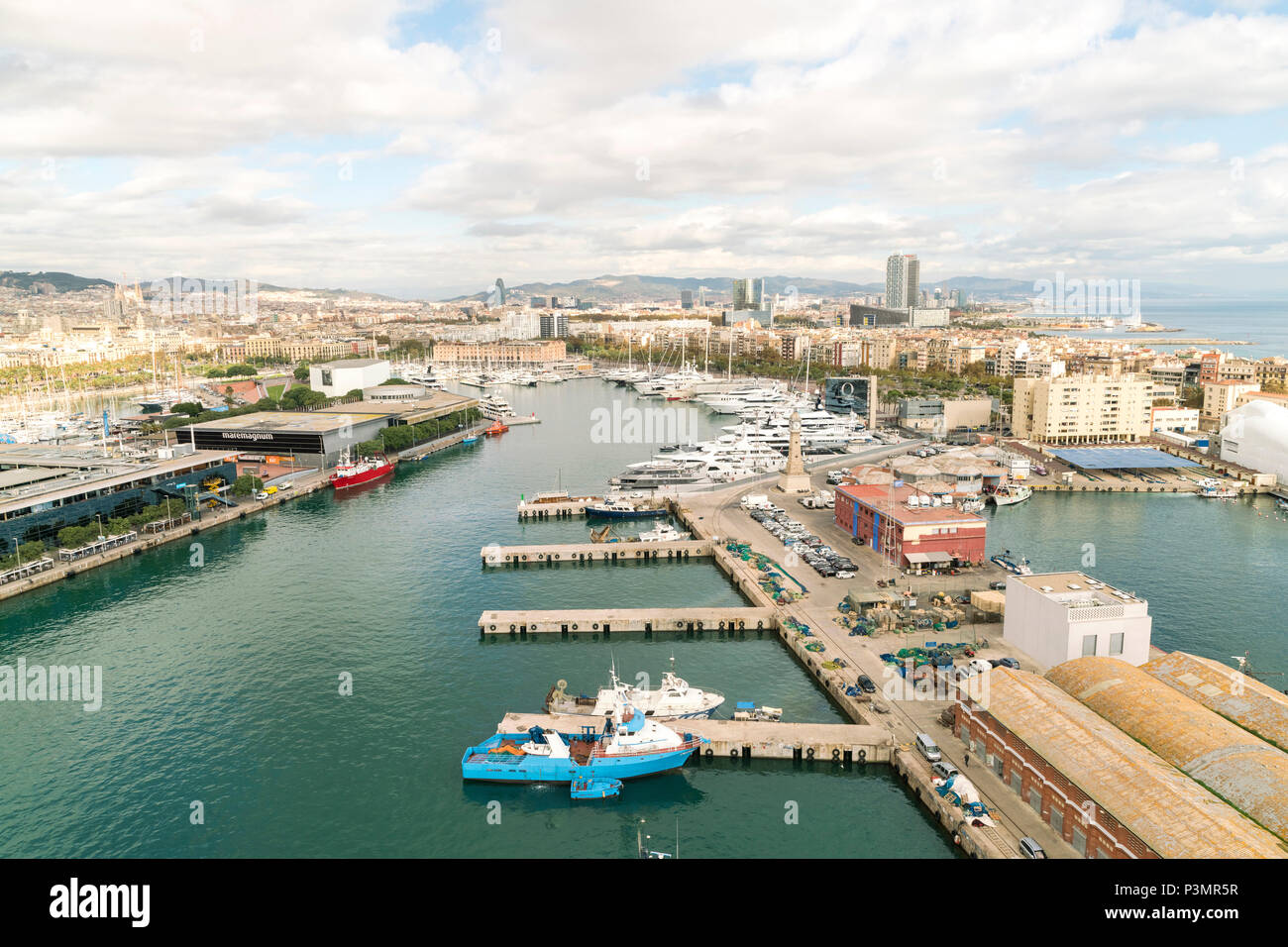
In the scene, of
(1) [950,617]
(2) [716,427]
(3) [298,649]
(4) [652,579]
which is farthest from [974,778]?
(2) [716,427]

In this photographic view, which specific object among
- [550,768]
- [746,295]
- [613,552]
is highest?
[746,295]

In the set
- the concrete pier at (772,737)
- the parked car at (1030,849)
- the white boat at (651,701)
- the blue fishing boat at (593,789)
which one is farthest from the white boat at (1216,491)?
the blue fishing boat at (593,789)

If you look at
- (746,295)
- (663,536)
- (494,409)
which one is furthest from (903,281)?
(663,536)

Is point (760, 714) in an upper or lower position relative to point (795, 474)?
lower

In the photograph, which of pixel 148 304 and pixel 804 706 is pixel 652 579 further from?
pixel 148 304

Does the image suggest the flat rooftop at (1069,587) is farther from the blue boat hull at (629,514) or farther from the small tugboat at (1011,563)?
the blue boat hull at (629,514)

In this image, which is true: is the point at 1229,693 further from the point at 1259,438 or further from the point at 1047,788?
the point at 1259,438

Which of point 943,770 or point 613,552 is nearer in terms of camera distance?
point 943,770
